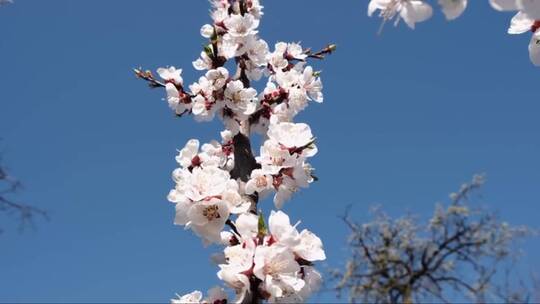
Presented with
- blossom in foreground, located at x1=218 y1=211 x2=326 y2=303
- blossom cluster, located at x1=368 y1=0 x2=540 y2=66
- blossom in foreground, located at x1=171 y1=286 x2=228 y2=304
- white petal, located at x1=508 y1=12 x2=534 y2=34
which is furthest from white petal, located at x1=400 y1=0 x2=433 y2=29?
blossom in foreground, located at x1=171 y1=286 x2=228 y2=304

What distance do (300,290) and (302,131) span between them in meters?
0.56

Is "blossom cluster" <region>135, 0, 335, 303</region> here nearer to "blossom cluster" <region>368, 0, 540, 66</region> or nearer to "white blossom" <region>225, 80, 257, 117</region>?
"white blossom" <region>225, 80, 257, 117</region>

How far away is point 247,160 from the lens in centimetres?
209

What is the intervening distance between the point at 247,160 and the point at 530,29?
1.13m

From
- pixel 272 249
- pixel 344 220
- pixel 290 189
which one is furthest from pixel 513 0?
pixel 344 220

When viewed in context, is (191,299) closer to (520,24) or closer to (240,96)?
(240,96)

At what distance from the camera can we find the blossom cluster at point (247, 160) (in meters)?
1.54

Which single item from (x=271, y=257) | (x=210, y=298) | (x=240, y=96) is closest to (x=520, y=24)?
(x=271, y=257)

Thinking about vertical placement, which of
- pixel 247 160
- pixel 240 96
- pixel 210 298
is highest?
pixel 240 96

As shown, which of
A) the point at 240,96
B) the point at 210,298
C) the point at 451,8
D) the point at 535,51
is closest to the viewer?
the point at 451,8

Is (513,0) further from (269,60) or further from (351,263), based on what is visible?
(351,263)

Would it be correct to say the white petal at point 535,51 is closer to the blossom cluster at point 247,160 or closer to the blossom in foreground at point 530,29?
the blossom in foreground at point 530,29

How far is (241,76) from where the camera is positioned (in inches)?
97.2

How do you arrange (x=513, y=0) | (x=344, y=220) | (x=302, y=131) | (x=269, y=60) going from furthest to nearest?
(x=344, y=220), (x=269, y=60), (x=302, y=131), (x=513, y=0)
